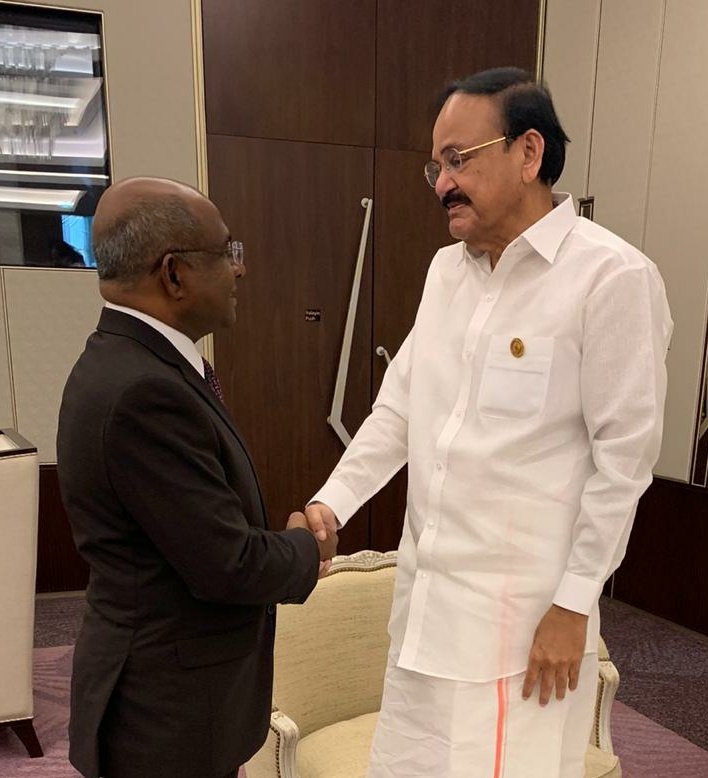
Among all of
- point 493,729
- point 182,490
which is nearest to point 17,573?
point 182,490

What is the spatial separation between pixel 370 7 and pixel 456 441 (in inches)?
118

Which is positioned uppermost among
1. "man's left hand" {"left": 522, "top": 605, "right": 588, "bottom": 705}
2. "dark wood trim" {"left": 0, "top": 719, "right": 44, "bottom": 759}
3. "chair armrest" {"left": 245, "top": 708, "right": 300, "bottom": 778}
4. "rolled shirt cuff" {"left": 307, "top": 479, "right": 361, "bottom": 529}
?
"rolled shirt cuff" {"left": 307, "top": 479, "right": 361, "bottom": 529}

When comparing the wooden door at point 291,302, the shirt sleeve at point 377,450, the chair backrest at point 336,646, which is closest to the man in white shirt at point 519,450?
the shirt sleeve at point 377,450

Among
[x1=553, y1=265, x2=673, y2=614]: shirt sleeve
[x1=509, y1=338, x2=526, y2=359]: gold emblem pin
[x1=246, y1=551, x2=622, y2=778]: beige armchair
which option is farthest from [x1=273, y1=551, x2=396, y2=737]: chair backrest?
[x1=509, y1=338, x2=526, y2=359]: gold emblem pin

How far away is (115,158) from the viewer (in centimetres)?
310

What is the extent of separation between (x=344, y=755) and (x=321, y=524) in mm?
528

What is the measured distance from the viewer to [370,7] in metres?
3.37

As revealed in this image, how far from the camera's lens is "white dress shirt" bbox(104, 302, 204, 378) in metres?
0.99

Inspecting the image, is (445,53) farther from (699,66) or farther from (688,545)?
(688,545)

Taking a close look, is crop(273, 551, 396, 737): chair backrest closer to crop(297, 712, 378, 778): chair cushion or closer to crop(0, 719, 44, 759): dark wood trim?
crop(297, 712, 378, 778): chair cushion

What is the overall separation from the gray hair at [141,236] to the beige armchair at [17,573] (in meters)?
1.17

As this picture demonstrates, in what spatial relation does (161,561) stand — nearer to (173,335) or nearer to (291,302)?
(173,335)

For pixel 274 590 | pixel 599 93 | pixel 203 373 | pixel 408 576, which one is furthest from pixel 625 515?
pixel 599 93

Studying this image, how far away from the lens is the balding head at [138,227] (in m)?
0.96
